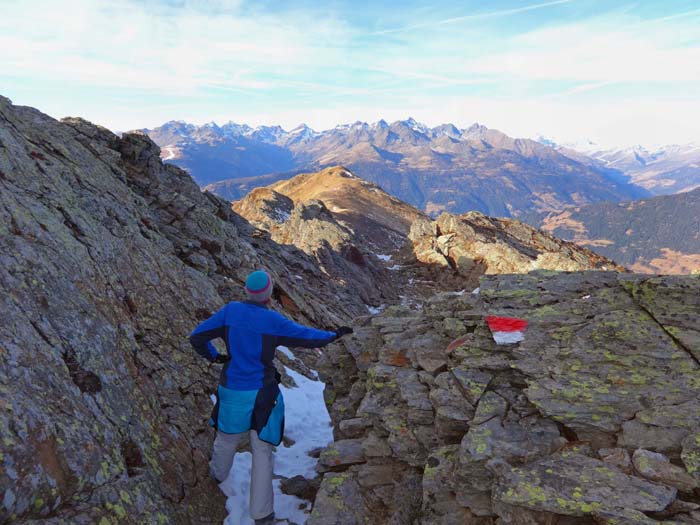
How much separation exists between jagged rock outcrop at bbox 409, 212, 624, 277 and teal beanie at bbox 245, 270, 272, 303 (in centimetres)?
3437

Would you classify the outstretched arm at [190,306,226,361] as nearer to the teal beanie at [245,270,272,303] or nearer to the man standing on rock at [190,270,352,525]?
the man standing on rock at [190,270,352,525]

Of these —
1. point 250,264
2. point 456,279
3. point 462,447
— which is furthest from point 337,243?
point 462,447

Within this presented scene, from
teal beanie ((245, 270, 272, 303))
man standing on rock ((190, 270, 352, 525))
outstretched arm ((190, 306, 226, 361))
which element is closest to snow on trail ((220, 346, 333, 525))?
man standing on rock ((190, 270, 352, 525))

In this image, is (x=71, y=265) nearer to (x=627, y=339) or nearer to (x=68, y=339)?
(x=68, y=339)

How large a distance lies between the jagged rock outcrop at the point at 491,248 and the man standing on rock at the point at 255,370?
34.4m

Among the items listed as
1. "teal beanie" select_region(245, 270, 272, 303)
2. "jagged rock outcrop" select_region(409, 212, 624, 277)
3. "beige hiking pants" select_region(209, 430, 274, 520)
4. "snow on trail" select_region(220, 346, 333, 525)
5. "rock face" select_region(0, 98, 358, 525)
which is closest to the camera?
"rock face" select_region(0, 98, 358, 525)

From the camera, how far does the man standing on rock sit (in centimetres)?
969

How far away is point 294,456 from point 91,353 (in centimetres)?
652

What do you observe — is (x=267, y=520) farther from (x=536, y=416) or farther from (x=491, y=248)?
(x=491, y=248)

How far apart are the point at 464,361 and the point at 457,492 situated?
10.00 feet

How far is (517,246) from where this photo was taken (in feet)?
157

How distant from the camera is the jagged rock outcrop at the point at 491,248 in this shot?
135 feet

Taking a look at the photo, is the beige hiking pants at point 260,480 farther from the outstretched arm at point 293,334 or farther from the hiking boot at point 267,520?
the outstretched arm at point 293,334

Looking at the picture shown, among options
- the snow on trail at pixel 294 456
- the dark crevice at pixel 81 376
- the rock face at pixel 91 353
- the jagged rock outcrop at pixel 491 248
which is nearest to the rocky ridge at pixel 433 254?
the jagged rock outcrop at pixel 491 248
